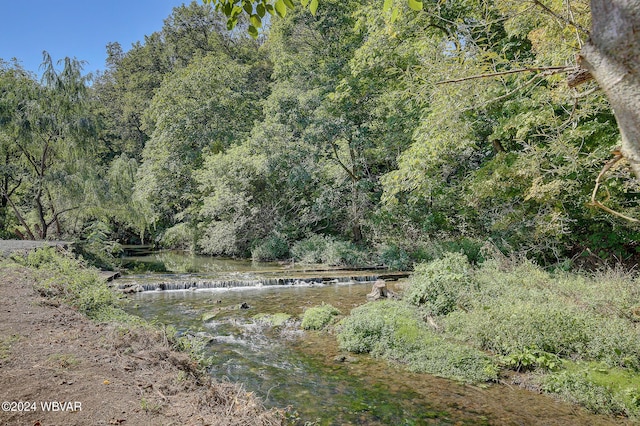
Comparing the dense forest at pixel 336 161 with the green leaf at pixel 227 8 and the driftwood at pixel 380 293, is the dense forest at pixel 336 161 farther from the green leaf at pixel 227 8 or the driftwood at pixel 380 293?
the green leaf at pixel 227 8

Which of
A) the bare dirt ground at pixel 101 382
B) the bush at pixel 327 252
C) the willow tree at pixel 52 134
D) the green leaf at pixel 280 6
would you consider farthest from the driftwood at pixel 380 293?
the willow tree at pixel 52 134

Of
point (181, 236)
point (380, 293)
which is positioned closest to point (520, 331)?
point (380, 293)

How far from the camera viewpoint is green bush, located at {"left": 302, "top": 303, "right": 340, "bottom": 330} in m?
8.50

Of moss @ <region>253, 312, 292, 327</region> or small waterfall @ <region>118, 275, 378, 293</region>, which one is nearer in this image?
moss @ <region>253, 312, 292, 327</region>

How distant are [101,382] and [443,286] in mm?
6641

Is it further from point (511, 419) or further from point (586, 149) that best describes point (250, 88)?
point (511, 419)

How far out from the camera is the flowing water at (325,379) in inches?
193

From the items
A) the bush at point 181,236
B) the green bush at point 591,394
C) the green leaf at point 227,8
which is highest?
the green leaf at point 227,8

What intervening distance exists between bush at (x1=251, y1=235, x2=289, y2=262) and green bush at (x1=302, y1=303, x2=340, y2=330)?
11.3 m

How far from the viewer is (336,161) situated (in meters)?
19.7

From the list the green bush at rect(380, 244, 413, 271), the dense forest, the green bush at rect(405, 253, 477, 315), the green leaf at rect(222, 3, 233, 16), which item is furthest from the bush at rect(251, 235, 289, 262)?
the green leaf at rect(222, 3, 233, 16)

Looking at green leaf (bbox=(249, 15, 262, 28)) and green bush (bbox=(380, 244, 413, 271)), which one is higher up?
green leaf (bbox=(249, 15, 262, 28))

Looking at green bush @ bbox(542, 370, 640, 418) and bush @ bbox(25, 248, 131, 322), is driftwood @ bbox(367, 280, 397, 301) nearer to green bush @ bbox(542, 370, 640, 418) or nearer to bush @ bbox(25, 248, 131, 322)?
green bush @ bbox(542, 370, 640, 418)

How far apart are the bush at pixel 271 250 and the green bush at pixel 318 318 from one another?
1128cm
